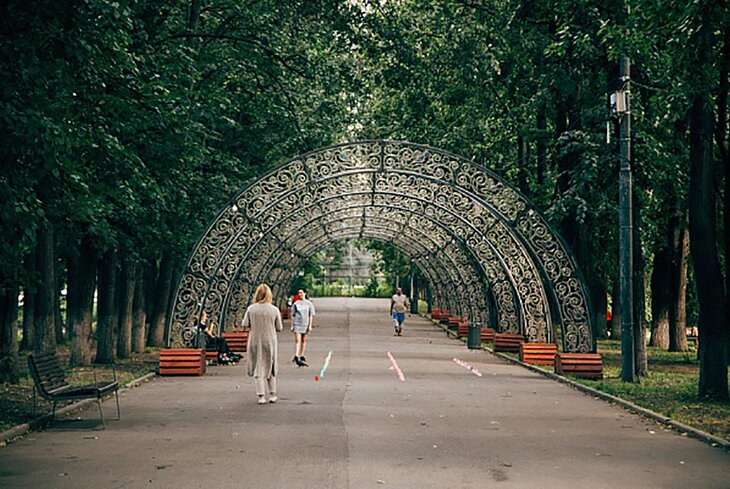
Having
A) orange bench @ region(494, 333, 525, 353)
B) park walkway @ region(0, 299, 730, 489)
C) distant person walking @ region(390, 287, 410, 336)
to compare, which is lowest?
park walkway @ region(0, 299, 730, 489)

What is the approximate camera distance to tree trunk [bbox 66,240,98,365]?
25.0m

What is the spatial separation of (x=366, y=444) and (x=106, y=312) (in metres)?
15.0

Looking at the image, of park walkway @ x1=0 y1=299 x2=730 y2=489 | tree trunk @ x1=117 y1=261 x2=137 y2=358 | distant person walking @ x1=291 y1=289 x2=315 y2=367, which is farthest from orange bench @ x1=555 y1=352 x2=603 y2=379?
tree trunk @ x1=117 y1=261 x2=137 y2=358

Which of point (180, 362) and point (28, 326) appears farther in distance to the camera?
point (28, 326)

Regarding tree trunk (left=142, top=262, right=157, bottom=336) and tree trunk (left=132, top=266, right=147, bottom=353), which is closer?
tree trunk (left=132, top=266, right=147, bottom=353)

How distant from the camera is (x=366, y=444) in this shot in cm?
1255

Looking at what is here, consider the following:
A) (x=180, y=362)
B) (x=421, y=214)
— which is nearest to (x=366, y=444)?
(x=180, y=362)

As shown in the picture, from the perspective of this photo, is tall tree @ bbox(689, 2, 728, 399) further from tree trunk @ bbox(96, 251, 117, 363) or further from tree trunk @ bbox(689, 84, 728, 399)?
tree trunk @ bbox(96, 251, 117, 363)

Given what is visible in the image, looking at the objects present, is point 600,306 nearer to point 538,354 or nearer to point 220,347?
point 538,354

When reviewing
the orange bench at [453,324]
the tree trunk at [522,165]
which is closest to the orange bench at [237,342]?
the tree trunk at [522,165]

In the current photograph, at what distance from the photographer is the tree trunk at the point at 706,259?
1792 cm

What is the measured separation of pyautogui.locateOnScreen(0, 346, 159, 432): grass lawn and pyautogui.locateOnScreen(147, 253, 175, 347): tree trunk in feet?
6.44

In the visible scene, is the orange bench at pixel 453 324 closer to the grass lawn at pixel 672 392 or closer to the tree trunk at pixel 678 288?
Answer: the tree trunk at pixel 678 288

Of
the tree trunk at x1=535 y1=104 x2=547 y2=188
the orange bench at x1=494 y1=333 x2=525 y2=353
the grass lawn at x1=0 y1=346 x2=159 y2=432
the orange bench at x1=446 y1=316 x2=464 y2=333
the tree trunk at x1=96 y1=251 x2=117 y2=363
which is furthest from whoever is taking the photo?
the orange bench at x1=446 y1=316 x2=464 y2=333
